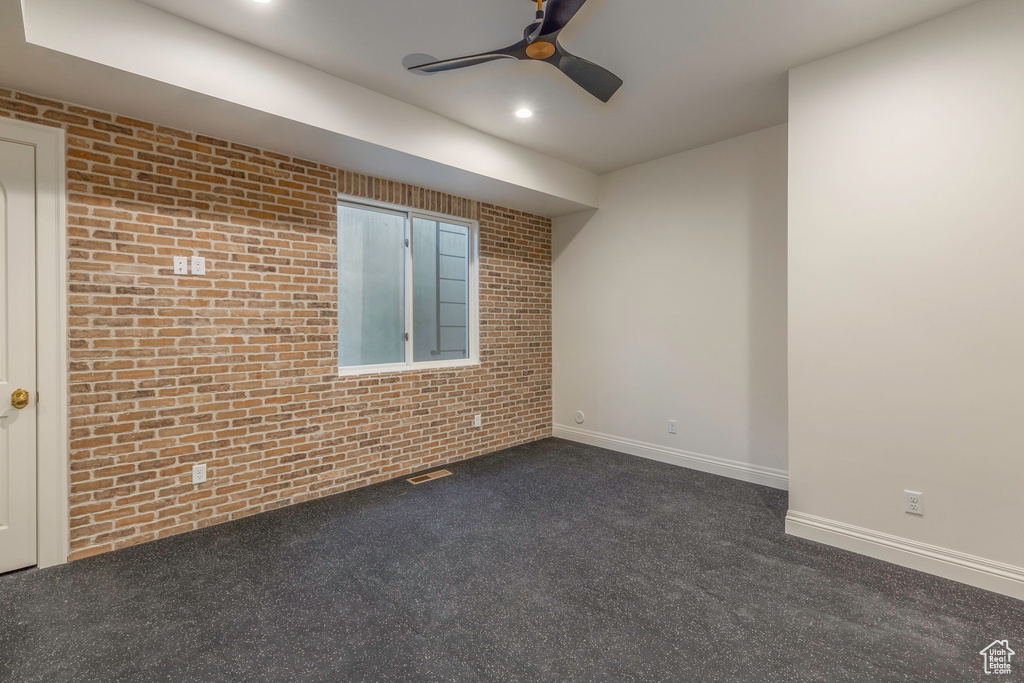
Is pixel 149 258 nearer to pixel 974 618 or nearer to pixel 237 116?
pixel 237 116

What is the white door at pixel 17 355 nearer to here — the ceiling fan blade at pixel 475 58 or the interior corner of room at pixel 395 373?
the interior corner of room at pixel 395 373

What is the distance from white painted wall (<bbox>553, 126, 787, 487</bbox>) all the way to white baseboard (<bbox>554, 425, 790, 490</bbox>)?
1 cm

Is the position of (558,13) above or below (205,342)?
above

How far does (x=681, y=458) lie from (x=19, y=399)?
4561 millimetres

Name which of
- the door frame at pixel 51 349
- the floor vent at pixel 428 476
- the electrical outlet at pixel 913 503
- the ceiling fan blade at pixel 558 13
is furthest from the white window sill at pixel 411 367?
the electrical outlet at pixel 913 503

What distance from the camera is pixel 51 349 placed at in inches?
95.7

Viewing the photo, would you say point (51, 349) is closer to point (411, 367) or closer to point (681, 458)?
point (411, 367)

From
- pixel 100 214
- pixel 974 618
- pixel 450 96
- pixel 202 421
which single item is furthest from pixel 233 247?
pixel 974 618

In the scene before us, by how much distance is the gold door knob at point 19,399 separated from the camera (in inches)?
92.5

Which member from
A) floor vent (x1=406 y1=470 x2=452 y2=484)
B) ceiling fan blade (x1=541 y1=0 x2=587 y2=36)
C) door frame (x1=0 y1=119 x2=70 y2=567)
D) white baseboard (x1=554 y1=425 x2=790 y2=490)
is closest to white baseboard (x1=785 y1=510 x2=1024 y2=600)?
white baseboard (x1=554 y1=425 x2=790 y2=490)

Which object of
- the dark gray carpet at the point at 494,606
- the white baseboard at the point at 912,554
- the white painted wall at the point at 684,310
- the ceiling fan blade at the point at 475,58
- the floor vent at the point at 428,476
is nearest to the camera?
the dark gray carpet at the point at 494,606

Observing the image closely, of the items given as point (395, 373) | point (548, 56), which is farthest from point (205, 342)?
point (548, 56)

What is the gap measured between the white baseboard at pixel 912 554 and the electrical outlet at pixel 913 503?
16 centimetres

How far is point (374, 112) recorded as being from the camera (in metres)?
3.05
